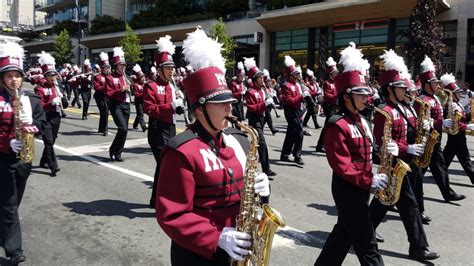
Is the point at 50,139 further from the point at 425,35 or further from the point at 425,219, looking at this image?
the point at 425,35

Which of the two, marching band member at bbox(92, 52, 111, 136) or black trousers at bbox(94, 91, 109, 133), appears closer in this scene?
marching band member at bbox(92, 52, 111, 136)

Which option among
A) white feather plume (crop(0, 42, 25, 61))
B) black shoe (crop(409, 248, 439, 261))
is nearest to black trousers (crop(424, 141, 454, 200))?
black shoe (crop(409, 248, 439, 261))

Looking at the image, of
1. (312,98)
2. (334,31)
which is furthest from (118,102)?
(334,31)

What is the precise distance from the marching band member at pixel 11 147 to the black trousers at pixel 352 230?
3.16 metres

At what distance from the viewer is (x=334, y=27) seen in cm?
3366

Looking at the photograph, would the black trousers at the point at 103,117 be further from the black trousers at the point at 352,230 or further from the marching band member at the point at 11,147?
the black trousers at the point at 352,230

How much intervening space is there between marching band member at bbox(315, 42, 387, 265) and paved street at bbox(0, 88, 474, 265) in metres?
0.86

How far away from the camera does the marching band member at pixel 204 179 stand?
254cm

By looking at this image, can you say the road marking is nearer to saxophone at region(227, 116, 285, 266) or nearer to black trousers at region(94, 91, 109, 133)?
black trousers at region(94, 91, 109, 133)

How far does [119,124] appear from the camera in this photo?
407 inches

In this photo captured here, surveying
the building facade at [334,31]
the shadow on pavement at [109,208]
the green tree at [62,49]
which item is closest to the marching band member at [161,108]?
the shadow on pavement at [109,208]

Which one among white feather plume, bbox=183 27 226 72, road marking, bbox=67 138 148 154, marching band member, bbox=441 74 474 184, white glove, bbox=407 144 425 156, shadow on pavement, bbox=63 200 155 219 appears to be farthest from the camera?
road marking, bbox=67 138 148 154

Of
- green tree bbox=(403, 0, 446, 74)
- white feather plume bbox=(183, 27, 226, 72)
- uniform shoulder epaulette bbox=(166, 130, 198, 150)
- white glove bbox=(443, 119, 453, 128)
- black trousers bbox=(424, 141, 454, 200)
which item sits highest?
green tree bbox=(403, 0, 446, 74)

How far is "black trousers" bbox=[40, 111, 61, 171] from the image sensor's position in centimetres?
901
